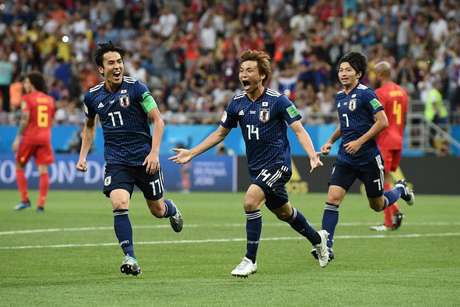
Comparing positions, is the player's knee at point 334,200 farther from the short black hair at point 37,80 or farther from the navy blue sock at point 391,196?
the short black hair at point 37,80

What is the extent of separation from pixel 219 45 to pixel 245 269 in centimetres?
2356

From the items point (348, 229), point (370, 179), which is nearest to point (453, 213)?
point (348, 229)

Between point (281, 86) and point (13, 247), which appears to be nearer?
point (13, 247)

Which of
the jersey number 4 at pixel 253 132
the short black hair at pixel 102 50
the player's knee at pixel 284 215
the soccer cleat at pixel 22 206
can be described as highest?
the short black hair at pixel 102 50

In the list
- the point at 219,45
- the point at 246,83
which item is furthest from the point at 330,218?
the point at 219,45

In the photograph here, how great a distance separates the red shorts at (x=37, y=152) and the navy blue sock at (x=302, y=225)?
34.2ft

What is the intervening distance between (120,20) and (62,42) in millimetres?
2101

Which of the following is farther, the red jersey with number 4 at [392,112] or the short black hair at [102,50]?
the red jersey with number 4 at [392,112]

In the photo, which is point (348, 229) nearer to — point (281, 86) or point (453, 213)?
point (453, 213)

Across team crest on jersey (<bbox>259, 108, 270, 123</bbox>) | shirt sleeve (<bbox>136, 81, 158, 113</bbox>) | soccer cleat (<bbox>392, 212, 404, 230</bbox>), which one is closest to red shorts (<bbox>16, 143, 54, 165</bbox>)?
soccer cleat (<bbox>392, 212, 404, 230</bbox>)

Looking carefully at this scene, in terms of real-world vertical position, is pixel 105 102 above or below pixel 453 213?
above

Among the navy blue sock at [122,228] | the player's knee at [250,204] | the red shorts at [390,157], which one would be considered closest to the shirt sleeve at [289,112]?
the player's knee at [250,204]

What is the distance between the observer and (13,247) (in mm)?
13766

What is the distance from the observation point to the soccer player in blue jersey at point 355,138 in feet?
41.9
